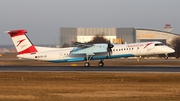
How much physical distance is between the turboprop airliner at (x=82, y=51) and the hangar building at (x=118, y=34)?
79.8 m

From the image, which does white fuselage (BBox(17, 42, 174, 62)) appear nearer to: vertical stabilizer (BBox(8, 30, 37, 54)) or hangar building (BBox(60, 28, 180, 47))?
vertical stabilizer (BBox(8, 30, 37, 54))

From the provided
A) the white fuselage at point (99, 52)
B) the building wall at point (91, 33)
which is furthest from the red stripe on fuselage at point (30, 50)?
the building wall at point (91, 33)

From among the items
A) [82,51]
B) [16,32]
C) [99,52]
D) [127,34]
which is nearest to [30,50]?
[16,32]

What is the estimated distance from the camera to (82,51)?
172ft

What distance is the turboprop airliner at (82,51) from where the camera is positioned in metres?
50.7

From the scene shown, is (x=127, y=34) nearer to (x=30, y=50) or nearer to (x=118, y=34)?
(x=118, y=34)

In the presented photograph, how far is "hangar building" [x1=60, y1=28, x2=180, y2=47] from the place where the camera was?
13375cm

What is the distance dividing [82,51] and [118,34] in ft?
291

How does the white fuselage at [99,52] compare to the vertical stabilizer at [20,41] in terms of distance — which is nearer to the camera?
the vertical stabilizer at [20,41]

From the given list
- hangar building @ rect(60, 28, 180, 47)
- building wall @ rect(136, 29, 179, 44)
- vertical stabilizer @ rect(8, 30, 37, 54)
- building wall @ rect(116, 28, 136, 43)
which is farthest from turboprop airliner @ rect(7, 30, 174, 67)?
building wall @ rect(116, 28, 136, 43)

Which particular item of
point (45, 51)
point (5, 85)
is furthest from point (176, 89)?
point (45, 51)

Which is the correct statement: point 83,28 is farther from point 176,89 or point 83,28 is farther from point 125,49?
point 176,89

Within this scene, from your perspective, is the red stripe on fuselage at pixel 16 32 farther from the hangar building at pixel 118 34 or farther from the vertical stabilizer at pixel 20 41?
the hangar building at pixel 118 34

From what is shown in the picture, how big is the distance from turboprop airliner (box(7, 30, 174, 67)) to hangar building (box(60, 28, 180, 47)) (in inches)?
3140
